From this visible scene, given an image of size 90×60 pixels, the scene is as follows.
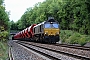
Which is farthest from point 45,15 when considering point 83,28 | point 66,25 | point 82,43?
point 82,43

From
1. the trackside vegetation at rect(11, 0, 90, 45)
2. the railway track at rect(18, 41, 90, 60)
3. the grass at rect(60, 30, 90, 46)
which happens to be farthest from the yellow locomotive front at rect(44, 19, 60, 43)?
the railway track at rect(18, 41, 90, 60)

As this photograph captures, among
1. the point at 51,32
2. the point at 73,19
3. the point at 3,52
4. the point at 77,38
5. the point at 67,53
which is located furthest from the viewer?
the point at 73,19

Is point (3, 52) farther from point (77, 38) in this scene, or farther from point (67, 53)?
point (77, 38)

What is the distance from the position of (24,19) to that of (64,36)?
115830 mm

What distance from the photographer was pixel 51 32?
113 feet

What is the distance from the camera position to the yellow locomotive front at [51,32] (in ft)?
111

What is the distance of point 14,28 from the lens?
17538cm

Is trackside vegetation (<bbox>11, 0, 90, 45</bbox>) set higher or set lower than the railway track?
higher

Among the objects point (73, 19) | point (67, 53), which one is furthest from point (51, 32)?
point (73, 19)

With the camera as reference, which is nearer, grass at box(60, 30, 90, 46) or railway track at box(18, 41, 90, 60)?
railway track at box(18, 41, 90, 60)

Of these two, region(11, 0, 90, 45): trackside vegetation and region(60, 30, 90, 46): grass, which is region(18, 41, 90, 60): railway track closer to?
region(60, 30, 90, 46): grass

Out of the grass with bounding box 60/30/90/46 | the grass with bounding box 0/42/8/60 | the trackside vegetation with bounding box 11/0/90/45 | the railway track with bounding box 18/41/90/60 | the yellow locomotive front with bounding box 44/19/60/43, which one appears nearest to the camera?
the railway track with bounding box 18/41/90/60

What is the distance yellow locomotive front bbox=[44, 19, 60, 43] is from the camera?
33853 millimetres

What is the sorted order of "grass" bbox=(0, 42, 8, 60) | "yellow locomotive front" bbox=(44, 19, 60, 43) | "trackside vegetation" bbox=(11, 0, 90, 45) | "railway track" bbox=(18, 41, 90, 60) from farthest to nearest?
"trackside vegetation" bbox=(11, 0, 90, 45)
"yellow locomotive front" bbox=(44, 19, 60, 43)
"grass" bbox=(0, 42, 8, 60)
"railway track" bbox=(18, 41, 90, 60)
